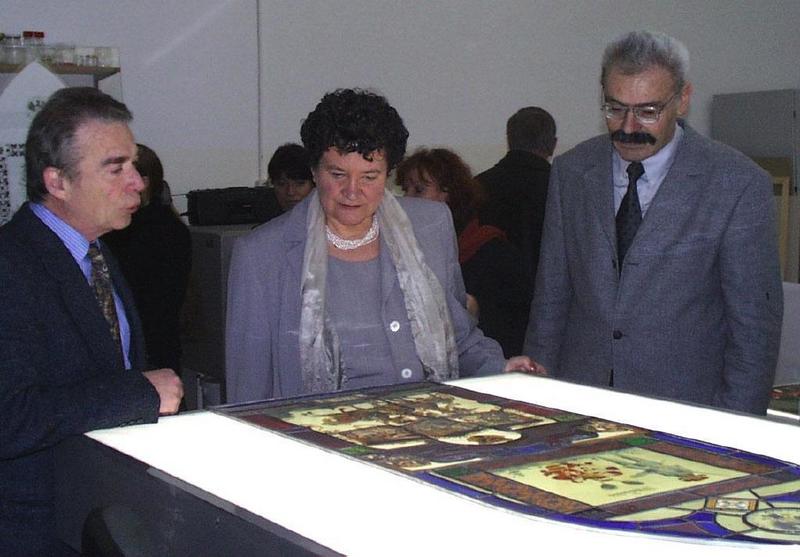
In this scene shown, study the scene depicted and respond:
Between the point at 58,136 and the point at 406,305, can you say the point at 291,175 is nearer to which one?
the point at 406,305

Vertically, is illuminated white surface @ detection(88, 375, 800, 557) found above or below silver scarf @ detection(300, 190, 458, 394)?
below

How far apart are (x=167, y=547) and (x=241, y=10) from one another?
526 cm

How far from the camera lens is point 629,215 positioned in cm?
275

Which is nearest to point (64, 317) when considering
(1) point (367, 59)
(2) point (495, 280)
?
(2) point (495, 280)

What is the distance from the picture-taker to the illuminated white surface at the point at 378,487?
1.29 metres

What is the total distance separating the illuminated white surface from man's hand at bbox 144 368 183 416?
0.09 ft

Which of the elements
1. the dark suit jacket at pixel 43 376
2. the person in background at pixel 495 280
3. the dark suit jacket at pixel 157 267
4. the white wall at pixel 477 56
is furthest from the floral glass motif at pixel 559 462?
the white wall at pixel 477 56

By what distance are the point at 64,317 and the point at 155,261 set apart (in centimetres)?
245

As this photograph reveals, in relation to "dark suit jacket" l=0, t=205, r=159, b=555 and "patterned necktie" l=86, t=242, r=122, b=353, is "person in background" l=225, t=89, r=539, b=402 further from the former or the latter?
"dark suit jacket" l=0, t=205, r=159, b=555

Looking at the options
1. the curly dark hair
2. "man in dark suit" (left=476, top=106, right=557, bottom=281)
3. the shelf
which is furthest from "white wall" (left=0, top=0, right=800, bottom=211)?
the curly dark hair

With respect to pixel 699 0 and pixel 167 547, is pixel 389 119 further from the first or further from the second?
pixel 699 0

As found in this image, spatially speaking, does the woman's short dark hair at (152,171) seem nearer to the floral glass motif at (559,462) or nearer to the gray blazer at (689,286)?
the gray blazer at (689,286)

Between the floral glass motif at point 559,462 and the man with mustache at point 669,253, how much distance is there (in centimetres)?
70

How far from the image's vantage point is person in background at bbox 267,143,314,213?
17.1ft
